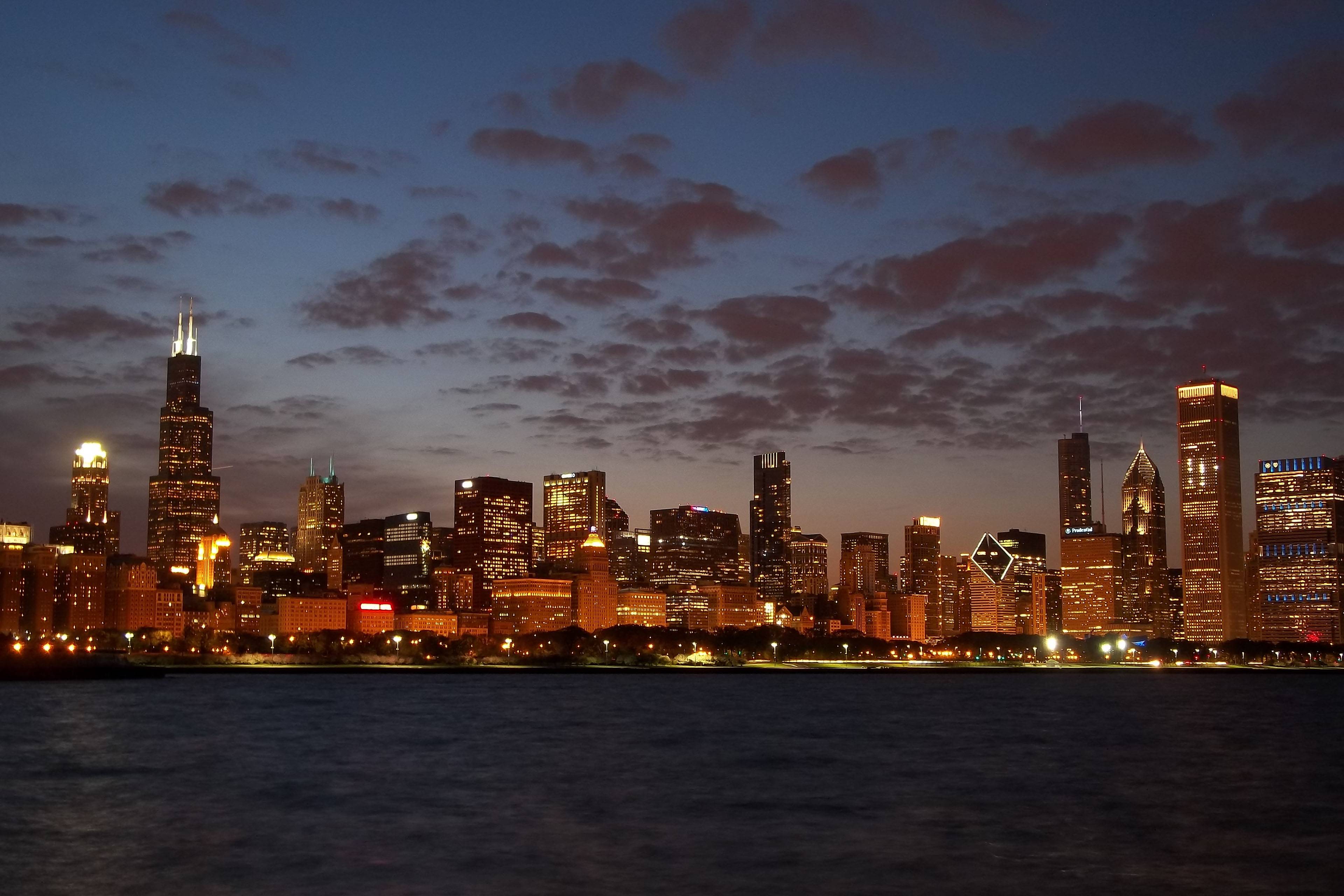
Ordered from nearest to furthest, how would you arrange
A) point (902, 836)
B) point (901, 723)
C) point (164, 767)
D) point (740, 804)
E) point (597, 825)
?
1. point (902, 836)
2. point (597, 825)
3. point (740, 804)
4. point (164, 767)
5. point (901, 723)

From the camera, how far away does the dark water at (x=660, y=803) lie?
32.9 m

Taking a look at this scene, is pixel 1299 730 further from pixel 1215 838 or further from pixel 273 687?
pixel 273 687

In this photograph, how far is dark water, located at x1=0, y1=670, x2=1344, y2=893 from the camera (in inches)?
1294

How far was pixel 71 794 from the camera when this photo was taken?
158 ft

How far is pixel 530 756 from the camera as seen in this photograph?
64.4 meters

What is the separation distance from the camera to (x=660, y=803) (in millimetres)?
47188

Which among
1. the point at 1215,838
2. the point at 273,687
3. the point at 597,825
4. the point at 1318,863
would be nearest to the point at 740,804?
the point at 597,825

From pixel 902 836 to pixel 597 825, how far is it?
875 centimetres

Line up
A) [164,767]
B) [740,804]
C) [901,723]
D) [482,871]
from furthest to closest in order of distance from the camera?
[901,723], [164,767], [740,804], [482,871]

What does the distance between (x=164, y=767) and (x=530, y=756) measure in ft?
51.1

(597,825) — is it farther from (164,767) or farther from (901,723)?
(901,723)

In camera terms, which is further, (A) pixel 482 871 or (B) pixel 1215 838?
(B) pixel 1215 838

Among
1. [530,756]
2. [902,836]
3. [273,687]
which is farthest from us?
[273,687]

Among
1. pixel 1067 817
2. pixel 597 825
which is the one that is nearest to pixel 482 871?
pixel 597 825
